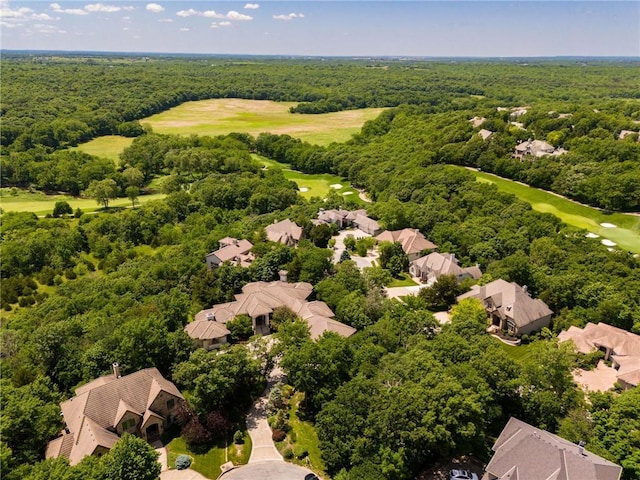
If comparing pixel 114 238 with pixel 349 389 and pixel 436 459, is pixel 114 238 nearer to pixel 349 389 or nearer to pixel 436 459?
pixel 349 389

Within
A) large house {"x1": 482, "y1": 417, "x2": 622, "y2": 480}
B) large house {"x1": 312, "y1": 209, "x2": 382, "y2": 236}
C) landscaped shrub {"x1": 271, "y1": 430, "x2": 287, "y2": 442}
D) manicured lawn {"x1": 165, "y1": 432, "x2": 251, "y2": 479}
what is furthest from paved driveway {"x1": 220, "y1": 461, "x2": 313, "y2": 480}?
large house {"x1": 312, "y1": 209, "x2": 382, "y2": 236}

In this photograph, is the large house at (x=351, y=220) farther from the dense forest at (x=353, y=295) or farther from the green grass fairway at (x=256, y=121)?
the green grass fairway at (x=256, y=121)

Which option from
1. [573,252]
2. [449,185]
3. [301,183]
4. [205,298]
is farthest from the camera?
[301,183]

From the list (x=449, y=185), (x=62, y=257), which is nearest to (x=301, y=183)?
(x=449, y=185)

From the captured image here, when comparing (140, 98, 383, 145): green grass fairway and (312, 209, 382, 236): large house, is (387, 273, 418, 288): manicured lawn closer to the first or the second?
(312, 209, 382, 236): large house

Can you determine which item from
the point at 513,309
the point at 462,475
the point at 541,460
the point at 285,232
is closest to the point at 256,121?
the point at 285,232

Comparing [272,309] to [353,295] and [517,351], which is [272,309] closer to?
[353,295]
